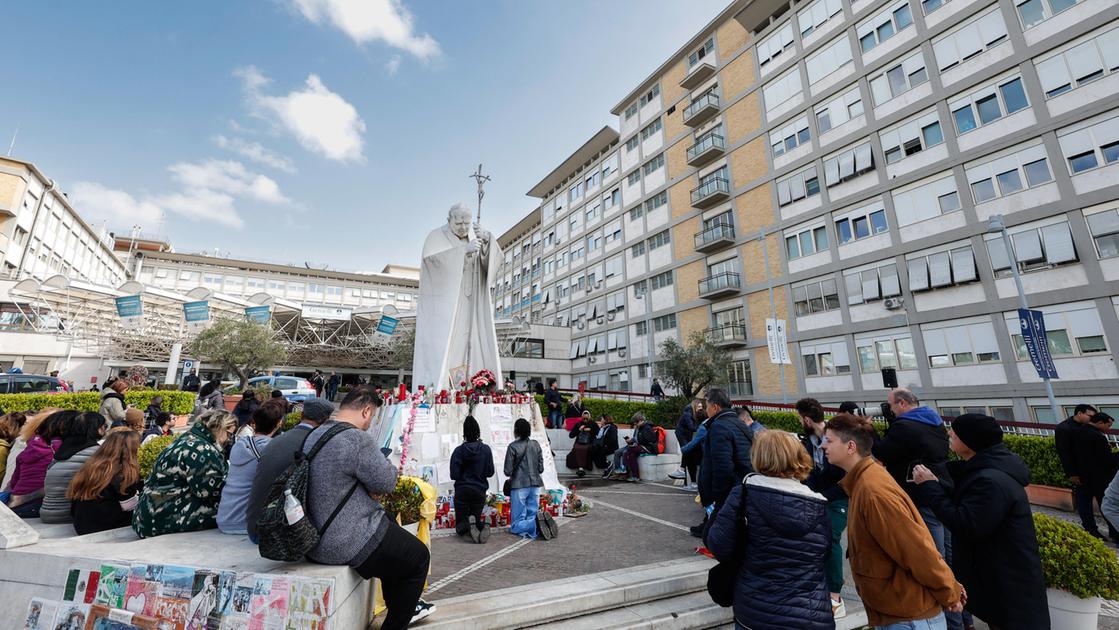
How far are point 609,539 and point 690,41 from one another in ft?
113

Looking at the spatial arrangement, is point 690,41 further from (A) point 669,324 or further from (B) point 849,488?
(B) point 849,488

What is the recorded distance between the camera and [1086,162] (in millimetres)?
15906

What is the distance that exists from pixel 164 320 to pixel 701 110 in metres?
37.1

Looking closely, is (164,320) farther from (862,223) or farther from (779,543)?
(862,223)

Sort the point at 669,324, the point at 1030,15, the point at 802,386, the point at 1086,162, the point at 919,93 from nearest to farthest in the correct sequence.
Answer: the point at 1086,162 < the point at 1030,15 < the point at 919,93 < the point at 802,386 < the point at 669,324

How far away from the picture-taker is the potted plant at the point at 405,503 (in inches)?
152

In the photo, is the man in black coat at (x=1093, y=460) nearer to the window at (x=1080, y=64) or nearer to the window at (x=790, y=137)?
the window at (x=1080, y=64)

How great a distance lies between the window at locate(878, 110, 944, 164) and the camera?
64.6ft

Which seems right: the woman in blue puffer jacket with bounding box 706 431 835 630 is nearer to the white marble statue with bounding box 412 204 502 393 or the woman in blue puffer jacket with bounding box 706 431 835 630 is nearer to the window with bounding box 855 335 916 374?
the white marble statue with bounding box 412 204 502 393

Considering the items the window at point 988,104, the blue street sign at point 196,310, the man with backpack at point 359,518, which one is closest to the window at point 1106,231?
the window at point 988,104

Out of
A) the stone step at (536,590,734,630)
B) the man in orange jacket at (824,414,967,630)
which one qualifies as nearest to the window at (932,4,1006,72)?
the man in orange jacket at (824,414,967,630)

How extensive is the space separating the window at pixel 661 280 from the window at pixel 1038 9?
63.3ft

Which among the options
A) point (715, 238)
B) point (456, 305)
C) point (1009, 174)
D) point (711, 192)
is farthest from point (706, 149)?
point (456, 305)

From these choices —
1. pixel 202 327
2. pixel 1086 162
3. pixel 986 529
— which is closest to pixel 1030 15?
pixel 1086 162
